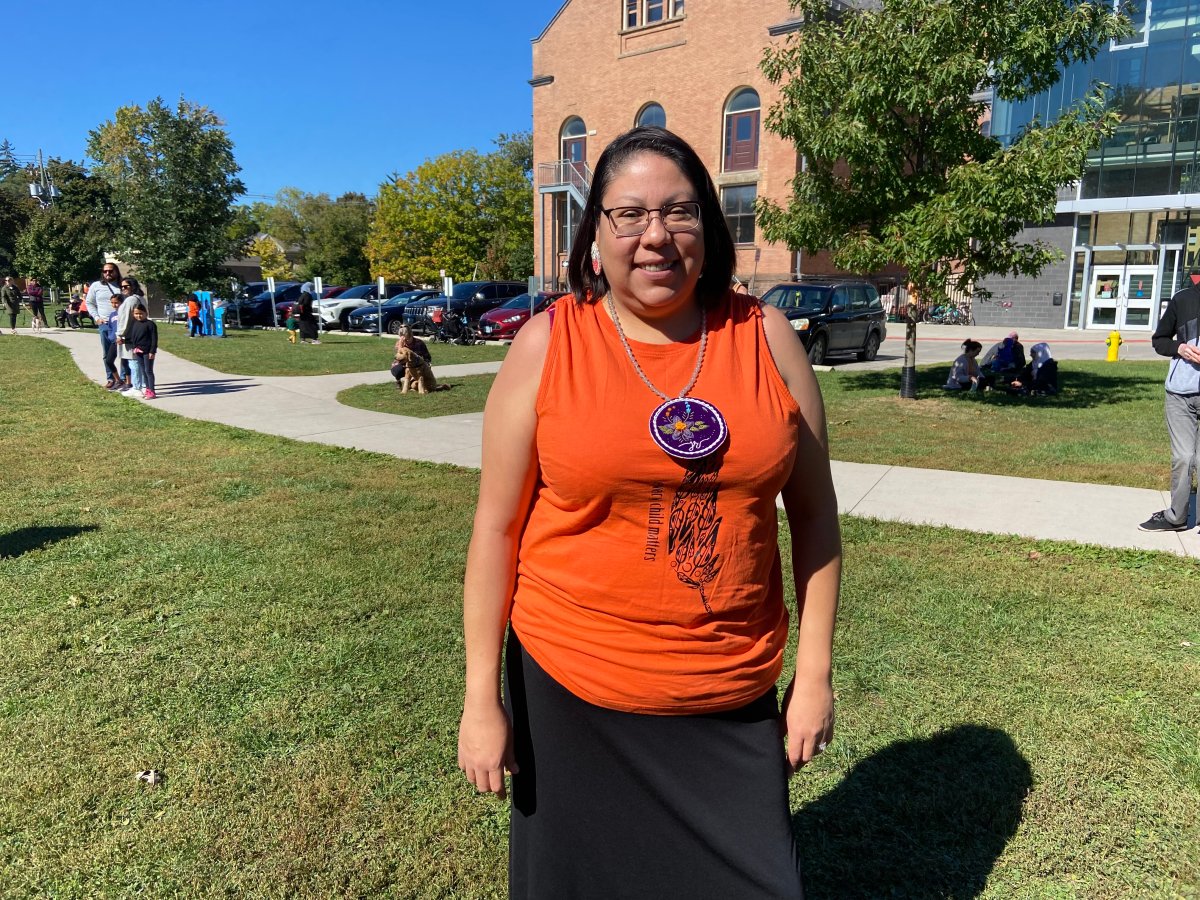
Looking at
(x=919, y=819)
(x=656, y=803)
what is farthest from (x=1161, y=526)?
(x=656, y=803)

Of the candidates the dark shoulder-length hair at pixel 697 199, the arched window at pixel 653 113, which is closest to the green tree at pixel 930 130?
the dark shoulder-length hair at pixel 697 199

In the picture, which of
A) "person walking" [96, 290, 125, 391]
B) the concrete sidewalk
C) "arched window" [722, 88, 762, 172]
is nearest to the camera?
the concrete sidewalk

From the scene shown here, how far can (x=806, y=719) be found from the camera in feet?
5.50

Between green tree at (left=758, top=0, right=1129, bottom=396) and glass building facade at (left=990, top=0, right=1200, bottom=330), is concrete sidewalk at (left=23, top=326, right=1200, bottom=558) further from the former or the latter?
glass building facade at (left=990, top=0, right=1200, bottom=330)

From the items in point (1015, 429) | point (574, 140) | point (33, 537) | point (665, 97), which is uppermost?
point (665, 97)

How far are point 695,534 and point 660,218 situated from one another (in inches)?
23.0

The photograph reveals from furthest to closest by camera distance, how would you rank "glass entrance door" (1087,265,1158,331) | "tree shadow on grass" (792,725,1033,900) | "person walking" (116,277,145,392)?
1. "glass entrance door" (1087,265,1158,331)
2. "person walking" (116,277,145,392)
3. "tree shadow on grass" (792,725,1033,900)

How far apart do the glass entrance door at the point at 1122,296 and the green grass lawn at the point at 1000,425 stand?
59.8ft

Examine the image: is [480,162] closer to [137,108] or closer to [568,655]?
[137,108]

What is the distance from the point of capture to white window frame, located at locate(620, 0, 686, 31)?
1382 inches

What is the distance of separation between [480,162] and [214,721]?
49.5 meters

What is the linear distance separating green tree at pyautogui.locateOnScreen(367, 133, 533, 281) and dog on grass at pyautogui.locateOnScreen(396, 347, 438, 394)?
37298 millimetres

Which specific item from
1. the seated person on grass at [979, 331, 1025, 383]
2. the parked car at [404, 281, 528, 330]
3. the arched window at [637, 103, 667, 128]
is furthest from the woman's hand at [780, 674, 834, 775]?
the arched window at [637, 103, 667, 128]

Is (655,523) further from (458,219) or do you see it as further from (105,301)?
(458,219)
